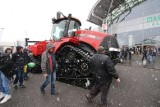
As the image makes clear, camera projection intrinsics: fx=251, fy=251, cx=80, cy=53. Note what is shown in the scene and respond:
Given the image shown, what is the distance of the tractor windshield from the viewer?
1130cm

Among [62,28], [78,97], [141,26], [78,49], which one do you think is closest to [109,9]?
[141,26]

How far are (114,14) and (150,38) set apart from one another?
11.6 metres

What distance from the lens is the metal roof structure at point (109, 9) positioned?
34.7m

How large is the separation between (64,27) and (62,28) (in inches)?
5.7

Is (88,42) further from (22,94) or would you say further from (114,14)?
(114,14)

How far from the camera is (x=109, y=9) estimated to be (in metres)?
36.2

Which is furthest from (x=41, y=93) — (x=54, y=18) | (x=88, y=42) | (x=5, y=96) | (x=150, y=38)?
(x=150, y=38)

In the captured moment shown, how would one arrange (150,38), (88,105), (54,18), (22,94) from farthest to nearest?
(150,38) < (54,18) < (22,94) < (88,105)

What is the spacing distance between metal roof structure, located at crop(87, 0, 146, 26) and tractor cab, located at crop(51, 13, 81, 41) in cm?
2322

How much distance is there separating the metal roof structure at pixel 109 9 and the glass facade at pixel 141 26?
0.82 meters

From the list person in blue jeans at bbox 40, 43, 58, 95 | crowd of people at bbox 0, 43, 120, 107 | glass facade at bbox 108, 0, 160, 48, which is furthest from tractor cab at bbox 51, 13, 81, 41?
glass facade at bbox 108, 0, 160, 48

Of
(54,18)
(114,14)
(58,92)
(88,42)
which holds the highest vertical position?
(114,14)

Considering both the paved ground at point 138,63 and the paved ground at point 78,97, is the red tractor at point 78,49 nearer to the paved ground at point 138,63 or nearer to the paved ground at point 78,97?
the paved ground at point 78,97

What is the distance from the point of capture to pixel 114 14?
3906cm
